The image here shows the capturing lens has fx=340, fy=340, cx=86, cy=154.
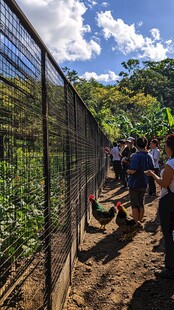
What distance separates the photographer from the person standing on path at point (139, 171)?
245 inches

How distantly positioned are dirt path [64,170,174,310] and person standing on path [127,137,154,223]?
0.66 m

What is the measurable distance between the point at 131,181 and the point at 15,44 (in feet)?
15.6

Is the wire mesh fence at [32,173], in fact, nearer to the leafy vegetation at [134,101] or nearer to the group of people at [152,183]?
the group of people at [152,183]

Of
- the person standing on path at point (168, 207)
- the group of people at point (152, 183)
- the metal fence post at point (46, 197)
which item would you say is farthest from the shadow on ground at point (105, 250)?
the metal fence post at point (46, 197)

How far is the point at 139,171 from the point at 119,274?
2.23 meters

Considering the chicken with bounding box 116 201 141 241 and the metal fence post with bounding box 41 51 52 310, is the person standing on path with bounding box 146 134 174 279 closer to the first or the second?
the chicken with bounding box 116 201 141 241

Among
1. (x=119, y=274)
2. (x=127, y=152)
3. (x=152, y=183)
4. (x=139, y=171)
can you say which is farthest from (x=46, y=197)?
(x=127, y=152)

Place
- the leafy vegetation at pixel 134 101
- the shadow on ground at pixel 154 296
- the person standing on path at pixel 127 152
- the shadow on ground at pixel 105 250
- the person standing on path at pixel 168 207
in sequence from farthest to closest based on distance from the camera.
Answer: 1. the leafy vegetation at pixel 134 101
2. the person standing on path at pixel 127 152
3. the shadow on ground at pixel 105 250
4. the person standing on path at pixel 168 207
5. the shadow on ground at pixel 154 296

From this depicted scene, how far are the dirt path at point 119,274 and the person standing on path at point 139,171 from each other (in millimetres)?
660

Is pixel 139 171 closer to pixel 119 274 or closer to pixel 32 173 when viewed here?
pixel 119 274

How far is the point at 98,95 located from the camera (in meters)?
45.1

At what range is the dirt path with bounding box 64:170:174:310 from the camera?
3.82 meters

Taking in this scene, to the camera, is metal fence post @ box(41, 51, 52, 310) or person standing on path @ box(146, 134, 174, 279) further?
person standing on path @ box(146, 134, 174, 279)

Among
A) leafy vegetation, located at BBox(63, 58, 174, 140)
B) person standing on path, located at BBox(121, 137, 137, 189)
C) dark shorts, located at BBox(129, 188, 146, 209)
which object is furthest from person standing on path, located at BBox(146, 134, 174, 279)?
leafy vegetation, located at BBox(63, 58, 174, 140)
